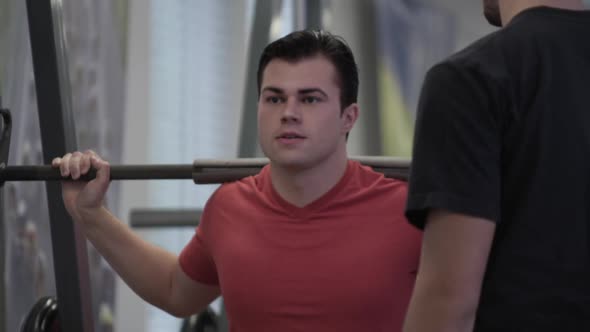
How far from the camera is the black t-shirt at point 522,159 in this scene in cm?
104

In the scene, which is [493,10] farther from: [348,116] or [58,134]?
[58,134]

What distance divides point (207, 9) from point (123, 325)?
4.72 feet

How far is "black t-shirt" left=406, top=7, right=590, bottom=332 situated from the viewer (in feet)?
3.42

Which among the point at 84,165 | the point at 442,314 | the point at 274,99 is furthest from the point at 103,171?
the point at 442,314

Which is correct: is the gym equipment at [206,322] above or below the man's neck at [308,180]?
below

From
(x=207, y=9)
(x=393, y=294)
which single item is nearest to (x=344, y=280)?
(x=393, y=294)

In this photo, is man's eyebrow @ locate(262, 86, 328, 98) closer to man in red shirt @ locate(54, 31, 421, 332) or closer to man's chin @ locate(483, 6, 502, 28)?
man in red shirt @ locate(54, 31, 421, 332)

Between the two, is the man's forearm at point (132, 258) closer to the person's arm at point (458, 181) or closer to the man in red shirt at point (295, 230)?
the man in red shirt at point (295, 230)

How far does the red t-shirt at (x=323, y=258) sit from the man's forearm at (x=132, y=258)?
0.16 m

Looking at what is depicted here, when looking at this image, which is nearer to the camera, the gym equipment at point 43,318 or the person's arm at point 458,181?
the person's arm at point 458,181

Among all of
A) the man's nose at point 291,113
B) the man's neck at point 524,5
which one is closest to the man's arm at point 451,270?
the man's neck at point 524,5

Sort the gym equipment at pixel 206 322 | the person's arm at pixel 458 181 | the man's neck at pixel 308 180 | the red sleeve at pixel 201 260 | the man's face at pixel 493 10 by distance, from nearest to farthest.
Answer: the person's arm at pixel 458 181, the man's face at pixel 493 10, the man's neck at pixel 308 180, the red sleeve at pixel 201 260, the gym equipment at pixel 206 322

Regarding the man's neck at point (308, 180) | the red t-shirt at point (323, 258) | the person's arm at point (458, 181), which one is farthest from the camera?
the man's neck at point (308, 180)

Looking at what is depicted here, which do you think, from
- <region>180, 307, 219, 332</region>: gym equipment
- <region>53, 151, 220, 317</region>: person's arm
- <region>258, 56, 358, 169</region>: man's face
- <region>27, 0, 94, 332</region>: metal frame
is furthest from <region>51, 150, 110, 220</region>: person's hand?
<region>180, 307, 219, 332</region>: gym equipment
